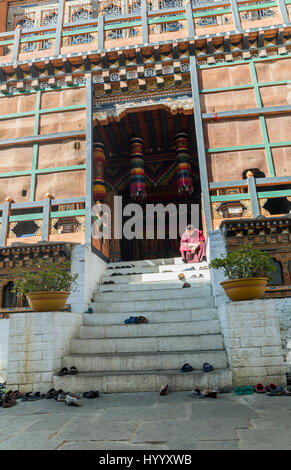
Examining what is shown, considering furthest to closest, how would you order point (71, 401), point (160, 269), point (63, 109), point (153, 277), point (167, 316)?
point (63, 109), point (160, 269), point (153, 277), point (167, 316), point (71, 401)

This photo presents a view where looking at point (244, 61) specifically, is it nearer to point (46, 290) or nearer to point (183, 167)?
point (183, 167)

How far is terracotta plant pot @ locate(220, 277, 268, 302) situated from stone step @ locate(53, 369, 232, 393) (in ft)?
3.11

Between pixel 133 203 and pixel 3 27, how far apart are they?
24.3 ft

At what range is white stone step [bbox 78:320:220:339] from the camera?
498cm

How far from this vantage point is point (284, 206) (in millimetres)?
7035

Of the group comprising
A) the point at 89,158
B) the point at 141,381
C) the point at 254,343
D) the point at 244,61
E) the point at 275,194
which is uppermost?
the point at 244,61

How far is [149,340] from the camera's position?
4805mm

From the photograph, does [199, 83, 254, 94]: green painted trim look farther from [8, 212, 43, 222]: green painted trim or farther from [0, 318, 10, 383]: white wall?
[0, 318, 10, 383]: white wall

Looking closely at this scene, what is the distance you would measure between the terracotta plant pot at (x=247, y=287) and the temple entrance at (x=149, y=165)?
593cm

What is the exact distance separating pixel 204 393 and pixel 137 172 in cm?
714

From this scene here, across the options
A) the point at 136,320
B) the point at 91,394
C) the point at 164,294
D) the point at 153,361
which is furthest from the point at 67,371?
the point at 164,294

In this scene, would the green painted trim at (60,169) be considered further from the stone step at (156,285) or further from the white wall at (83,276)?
the stone step at (156,285)

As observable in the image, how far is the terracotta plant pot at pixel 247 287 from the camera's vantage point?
419 cm
